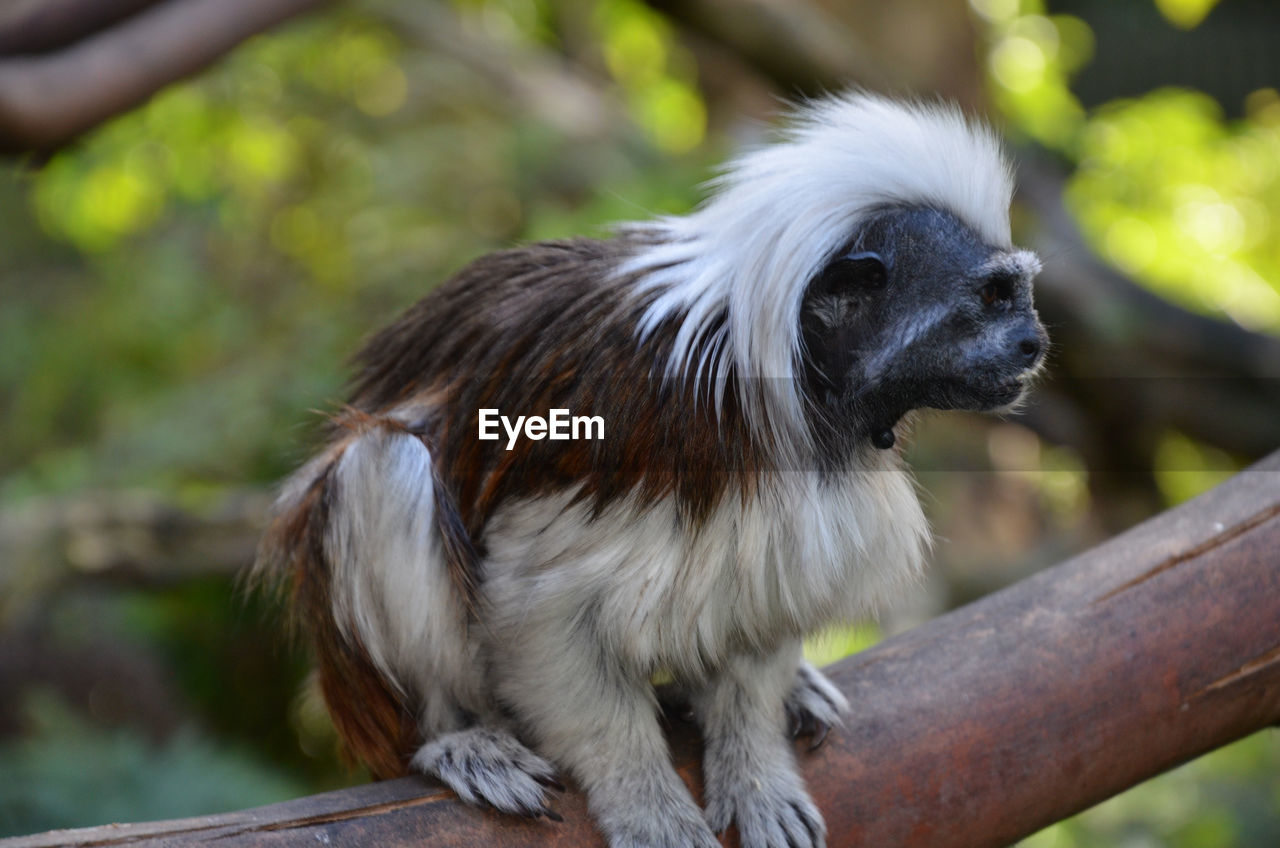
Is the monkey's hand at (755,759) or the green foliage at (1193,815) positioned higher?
the monkey's hand at (755,759)

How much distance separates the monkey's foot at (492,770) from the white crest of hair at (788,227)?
73cm

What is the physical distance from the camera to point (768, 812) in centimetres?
214

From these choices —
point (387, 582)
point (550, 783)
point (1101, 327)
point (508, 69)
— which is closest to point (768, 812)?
point (550, 783)

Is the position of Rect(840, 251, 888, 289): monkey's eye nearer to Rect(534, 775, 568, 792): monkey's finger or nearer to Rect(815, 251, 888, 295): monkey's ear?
Rect(815, 251, 888, 295): monkey's ear

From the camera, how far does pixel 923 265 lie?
2.03 meters

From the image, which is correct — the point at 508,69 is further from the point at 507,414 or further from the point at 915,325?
the point at 915,325

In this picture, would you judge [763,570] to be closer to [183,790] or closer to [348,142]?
[183,790]

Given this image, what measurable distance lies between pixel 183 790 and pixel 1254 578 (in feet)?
11.6

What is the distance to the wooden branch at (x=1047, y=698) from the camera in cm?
217

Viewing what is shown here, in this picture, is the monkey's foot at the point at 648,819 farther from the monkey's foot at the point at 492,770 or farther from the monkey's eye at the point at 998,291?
the monkey's eye at the point at 998,291

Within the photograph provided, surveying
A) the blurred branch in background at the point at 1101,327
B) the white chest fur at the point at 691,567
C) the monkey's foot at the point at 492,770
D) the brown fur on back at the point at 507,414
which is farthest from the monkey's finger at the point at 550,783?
the blurred branch in background at the point at 1101,327

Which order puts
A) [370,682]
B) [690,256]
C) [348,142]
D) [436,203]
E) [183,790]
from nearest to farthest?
[690,256], [370,682], [183,790], [436,203], [348,142]

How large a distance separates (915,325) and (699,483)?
46cm

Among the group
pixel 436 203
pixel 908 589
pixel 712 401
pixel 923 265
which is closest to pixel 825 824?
pixel 908 589
